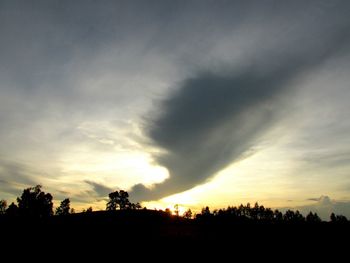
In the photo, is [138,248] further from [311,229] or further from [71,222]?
[311,229]

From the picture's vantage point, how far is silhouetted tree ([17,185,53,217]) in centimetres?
13162

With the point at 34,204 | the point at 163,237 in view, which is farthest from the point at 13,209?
the point at 163,237

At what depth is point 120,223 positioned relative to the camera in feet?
197

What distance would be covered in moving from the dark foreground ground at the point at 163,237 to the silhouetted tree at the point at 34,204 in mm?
76271

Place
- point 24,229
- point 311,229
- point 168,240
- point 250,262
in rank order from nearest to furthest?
point 250,262 < point 168,240 < point 24,229 < point 311,229

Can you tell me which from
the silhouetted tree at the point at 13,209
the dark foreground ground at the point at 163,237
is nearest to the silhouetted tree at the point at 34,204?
the silhouetted tree at the point at 13,209

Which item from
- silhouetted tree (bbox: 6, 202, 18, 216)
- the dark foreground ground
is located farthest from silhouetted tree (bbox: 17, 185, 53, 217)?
the dark foreground ground

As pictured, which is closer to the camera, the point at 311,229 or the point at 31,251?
the point at 31,251

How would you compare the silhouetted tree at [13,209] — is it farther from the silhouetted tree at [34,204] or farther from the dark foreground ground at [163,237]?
the dark foreground ground at [163,237]

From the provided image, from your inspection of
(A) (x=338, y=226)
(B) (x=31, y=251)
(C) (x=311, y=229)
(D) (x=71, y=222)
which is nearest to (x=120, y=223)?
(D) (x=71, y=222)

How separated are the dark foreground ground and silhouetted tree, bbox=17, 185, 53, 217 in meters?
76.3

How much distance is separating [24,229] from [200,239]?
103ft

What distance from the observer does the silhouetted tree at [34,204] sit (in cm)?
13162

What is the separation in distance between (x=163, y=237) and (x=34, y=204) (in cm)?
10815
